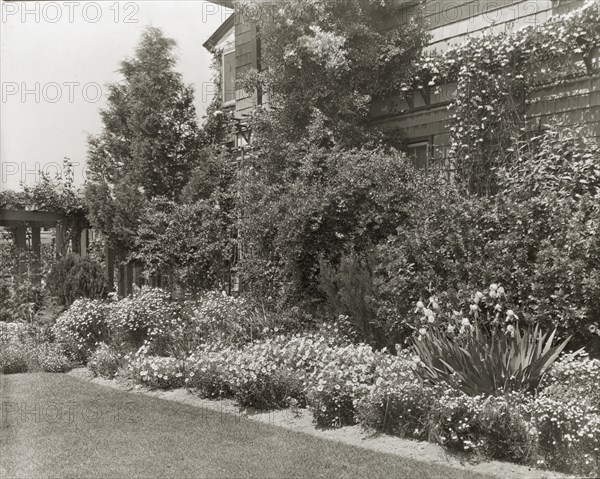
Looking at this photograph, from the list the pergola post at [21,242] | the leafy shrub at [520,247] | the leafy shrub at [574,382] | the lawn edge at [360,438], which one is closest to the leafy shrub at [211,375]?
the lawn edge at [360,438]

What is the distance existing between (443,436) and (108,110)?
13.2 m

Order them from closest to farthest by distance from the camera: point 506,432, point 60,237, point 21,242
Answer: point 506,432 → point 21,242 → point 60,237

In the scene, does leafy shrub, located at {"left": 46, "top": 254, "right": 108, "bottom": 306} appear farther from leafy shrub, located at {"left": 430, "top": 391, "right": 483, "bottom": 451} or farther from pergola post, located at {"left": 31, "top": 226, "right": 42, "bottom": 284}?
leafy shrub, located at {"left": 430, "top": 391, "right": 483, "bottom": 451}

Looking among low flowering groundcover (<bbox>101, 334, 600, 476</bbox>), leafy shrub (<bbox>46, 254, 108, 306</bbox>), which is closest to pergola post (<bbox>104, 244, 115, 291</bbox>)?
leafy shrub (<bbox>46, 254, 108, 306</bbox>)

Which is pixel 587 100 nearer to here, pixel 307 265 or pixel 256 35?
pixel 307 265

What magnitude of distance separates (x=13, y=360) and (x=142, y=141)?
6703mm

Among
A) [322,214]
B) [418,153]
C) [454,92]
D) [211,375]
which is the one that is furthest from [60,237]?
[454,92]

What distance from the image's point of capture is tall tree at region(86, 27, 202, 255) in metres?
15.0

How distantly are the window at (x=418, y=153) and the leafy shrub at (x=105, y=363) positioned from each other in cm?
582

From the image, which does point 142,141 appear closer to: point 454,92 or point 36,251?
point 36,251

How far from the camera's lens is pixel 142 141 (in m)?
15.1

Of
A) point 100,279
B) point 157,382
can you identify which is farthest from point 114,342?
point 100,279

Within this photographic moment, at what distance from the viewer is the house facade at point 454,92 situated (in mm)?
9141

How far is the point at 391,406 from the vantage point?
5.96 m
